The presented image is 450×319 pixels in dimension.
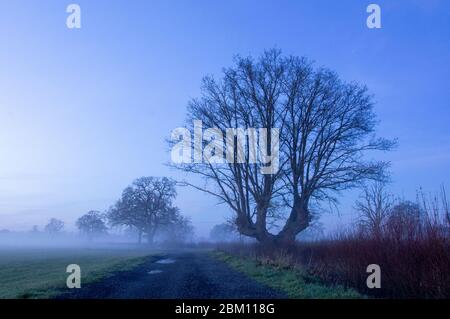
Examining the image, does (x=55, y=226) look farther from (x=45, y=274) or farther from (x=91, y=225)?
(x=45, y=274)

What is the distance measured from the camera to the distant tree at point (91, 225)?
91.6 meters

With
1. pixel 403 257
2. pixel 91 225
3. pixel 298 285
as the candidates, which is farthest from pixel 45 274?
pixel 91 225

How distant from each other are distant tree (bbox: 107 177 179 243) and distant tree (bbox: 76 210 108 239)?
84.1ft

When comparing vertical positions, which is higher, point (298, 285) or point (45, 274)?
point (298, 285)

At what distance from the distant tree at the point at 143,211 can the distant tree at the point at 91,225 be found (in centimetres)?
2562

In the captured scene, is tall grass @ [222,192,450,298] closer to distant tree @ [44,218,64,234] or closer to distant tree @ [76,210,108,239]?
distant tree @ [76,210,108,239]

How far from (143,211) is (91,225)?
142 feet

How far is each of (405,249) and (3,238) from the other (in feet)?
552

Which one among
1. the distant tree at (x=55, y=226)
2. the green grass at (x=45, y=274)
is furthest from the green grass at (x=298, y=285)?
the distant tree at (x=55, y=226)

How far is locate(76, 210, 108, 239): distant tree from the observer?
3607 inches

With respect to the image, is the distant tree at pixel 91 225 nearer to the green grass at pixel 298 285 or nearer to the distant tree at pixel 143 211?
the distant tree at pixel 143 211

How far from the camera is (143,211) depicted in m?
56.0
